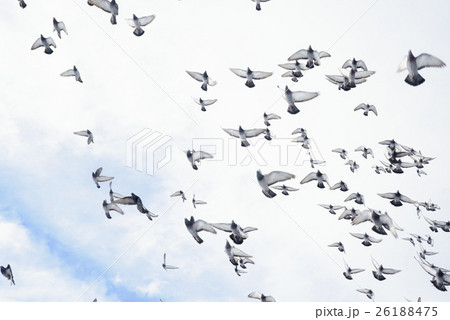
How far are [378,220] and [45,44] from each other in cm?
1475

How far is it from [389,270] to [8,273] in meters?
14.9

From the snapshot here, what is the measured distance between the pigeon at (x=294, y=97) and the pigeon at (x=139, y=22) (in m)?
5.94

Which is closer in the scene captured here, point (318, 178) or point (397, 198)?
point (397, 198)

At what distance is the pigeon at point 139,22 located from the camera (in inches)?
576

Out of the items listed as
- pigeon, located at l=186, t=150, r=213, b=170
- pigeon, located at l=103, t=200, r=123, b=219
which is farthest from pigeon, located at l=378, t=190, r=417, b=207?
pigeon, located at l=103, t=200, r=123, b=219

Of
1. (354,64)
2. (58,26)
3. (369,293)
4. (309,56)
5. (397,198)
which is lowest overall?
(369,293)

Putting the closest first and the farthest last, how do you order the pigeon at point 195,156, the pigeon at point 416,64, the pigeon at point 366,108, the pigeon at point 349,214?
1. the pigeon at point 416,64
2. the pigeon at point 195,156
3. the pigeon at point 349,214
4. the pigeon at point 366,108

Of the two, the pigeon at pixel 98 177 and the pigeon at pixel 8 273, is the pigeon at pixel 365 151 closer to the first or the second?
the pigeon at pixel 98 177

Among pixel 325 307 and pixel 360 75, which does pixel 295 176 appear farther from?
pixel 360 75

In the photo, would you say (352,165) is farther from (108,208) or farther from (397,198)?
(108,208)

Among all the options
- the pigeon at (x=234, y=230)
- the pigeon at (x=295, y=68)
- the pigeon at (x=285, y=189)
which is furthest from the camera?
the pigeon at (x=285, y=189)

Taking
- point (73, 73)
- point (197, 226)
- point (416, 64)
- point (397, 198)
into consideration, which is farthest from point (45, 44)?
point (397, 198)

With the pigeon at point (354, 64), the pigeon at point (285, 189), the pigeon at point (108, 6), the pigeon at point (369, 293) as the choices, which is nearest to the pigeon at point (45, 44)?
the pigeon at point (108, 6)

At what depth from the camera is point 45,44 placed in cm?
1605
